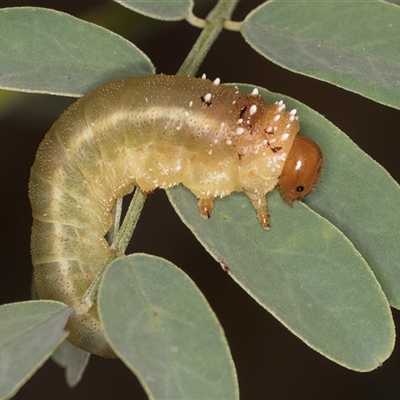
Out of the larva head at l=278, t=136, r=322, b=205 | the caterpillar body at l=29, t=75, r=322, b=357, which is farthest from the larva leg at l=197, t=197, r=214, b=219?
the larva head at l=278, t=136, r=322, b=205

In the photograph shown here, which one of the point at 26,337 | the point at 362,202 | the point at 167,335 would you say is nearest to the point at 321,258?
the point at 362,202

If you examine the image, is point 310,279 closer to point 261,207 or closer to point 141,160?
point 261,207

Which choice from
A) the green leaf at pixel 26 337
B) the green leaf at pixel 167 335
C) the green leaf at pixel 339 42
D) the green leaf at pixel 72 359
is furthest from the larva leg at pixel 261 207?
the green leaf at pixel 72 359

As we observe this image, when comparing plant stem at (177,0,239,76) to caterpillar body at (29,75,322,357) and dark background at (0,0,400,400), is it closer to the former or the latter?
caterpillar body at (29,75,322,357)

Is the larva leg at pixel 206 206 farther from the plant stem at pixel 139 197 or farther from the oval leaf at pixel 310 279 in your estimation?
the plant stem at pixel 139 197

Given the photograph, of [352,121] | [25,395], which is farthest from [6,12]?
[25,395]

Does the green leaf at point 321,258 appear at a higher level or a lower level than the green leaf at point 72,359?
higher
